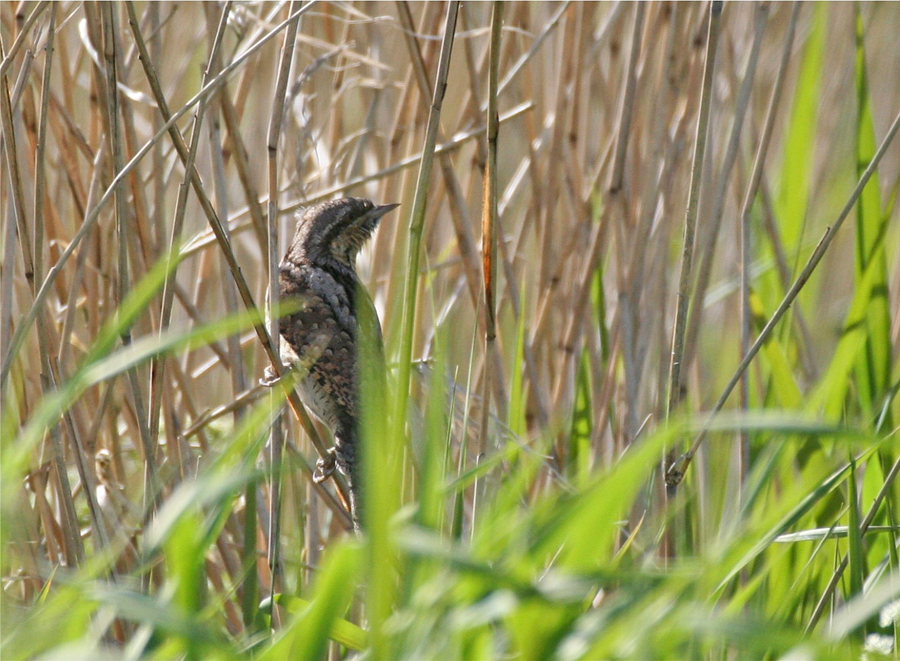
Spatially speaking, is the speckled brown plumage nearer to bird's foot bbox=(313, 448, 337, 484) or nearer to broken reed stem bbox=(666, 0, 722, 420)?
bird's foot bbox=(313, 448, 337, 484)

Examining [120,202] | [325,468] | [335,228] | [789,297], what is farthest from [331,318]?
[789,297]

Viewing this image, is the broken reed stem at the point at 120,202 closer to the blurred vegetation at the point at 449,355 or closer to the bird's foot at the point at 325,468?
the blurred vegetation at the point at 449,355

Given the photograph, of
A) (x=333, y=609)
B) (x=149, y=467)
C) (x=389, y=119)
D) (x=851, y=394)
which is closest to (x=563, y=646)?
(x=333, y=609)

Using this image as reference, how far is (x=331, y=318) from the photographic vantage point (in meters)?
2.62

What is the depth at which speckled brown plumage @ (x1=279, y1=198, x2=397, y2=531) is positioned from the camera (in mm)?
2568

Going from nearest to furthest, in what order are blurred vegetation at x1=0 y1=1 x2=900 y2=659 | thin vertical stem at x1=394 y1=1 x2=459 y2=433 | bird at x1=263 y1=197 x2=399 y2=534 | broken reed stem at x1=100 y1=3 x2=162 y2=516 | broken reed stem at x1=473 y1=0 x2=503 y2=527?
blurred vegetation at x1=0 y1=1 x2=900 y2=659, thin vertical stem at x1=394 y1=1 x2=459 y2=433, broken reed stem at x1=473 y1=0 x2=503 y2=527, broken reed stem at x1=100 y1=3 x2=162 y2=516, bird at x1=263 y1=197 x2=399 y2=534

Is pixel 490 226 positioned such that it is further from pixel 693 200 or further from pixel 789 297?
pixel 789 297

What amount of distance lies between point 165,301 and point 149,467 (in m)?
0.34

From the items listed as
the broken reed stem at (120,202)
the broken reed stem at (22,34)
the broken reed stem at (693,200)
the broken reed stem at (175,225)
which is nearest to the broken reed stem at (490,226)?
the broken reed stem at (693,200)

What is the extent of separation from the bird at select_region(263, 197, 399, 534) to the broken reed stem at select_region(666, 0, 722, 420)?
36.6 inches

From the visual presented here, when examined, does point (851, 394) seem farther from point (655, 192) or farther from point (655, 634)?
point (655, 634)

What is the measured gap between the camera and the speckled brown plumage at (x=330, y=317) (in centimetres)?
257

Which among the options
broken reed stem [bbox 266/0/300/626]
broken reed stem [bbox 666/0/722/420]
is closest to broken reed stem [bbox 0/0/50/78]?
broken reed stem [bbox 266/0/300/626]

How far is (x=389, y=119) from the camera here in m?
3.20
